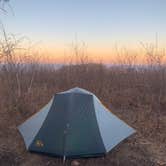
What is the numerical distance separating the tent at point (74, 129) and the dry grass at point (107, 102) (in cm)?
13

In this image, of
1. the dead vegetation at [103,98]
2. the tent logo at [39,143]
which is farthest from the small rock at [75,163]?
the tent logo at [39,143]

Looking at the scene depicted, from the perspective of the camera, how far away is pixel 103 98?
5812mm

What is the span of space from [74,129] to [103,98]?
9.24 ft

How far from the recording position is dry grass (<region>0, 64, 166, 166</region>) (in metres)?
3.10

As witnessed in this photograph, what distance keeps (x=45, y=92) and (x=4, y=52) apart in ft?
5.44

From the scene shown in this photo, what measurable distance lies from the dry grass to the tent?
0.13 m

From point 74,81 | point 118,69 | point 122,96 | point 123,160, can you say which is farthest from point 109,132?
point 118,69

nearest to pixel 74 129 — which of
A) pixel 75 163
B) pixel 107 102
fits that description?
pixel 75 163

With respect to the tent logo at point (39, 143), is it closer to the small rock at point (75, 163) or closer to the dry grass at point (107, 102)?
the dry grass at point (107, 102)

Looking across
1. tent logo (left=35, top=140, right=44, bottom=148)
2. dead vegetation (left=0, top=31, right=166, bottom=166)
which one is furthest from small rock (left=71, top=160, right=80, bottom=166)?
tent logo (left=35, top=140, right=44, bottom=148)

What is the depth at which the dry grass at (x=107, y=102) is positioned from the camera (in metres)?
3.10

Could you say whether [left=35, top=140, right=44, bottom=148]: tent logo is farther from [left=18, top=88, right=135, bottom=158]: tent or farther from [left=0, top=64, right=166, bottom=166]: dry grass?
[left=0, top=64, right=166, bottom=166]: dry grass

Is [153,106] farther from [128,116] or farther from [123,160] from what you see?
[123,160]

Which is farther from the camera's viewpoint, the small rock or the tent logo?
the tent logo
